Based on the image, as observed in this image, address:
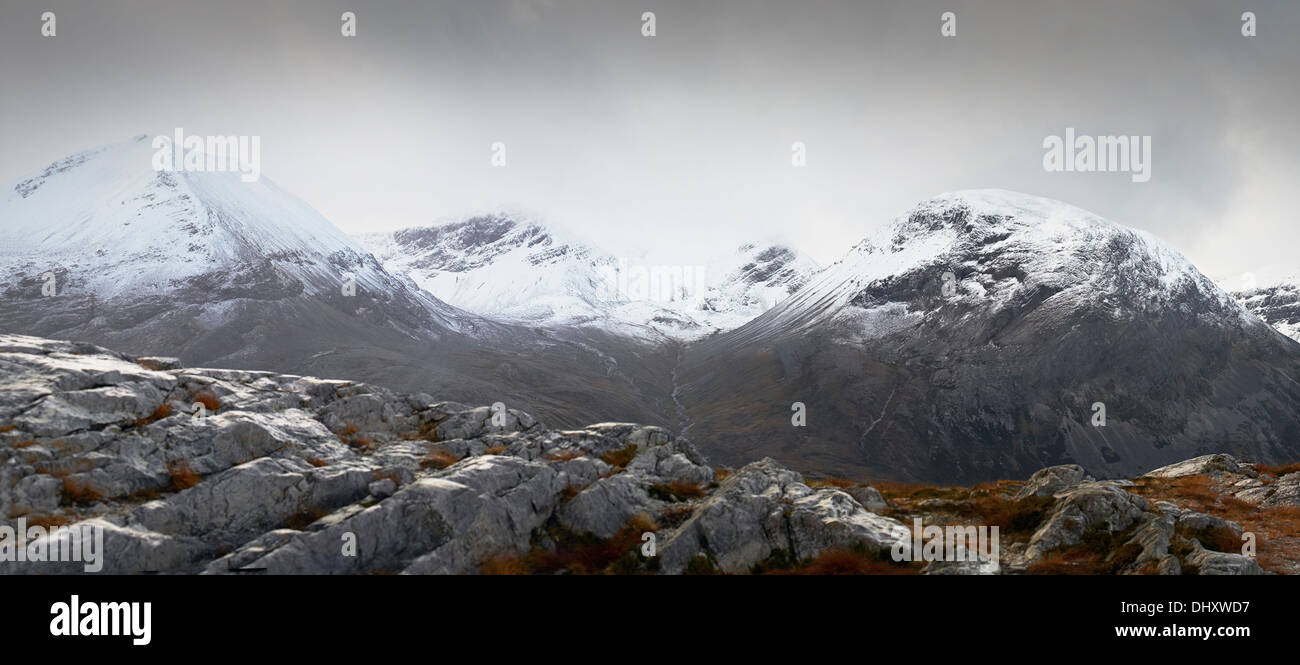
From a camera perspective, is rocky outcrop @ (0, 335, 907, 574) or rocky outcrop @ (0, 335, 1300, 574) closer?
rocky outcrop @ (0, 335, 1300, 574)

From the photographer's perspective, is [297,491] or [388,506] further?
[297,491]

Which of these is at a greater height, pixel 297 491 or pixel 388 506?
pixel 297 491

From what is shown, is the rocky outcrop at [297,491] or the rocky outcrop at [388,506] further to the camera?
the rocky outcrop at [297,491]

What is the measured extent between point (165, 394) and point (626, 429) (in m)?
24.4

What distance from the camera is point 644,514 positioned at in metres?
30.7

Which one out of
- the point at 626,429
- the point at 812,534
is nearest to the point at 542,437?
the point at 626,429

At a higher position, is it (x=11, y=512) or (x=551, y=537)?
(x=11, y=512)
